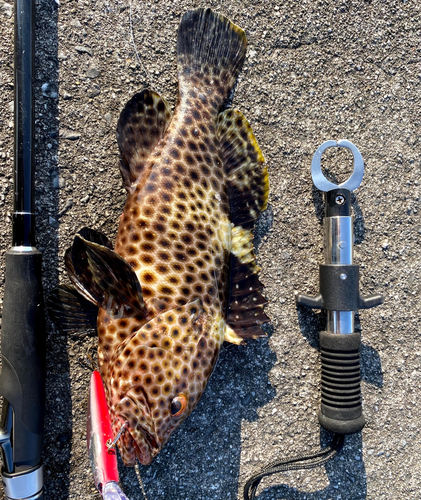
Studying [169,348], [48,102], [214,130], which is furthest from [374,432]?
[48,102]

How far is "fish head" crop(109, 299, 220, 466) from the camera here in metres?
1.52

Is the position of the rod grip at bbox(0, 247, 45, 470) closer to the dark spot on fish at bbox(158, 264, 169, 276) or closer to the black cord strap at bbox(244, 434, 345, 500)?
the dark spot on fish at bbox(158, 264, 169, 276)

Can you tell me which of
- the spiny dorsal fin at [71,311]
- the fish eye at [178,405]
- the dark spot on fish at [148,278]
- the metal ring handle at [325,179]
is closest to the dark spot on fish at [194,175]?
the dark spot on fish at [148,278]

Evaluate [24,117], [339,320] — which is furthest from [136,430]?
[24,117]

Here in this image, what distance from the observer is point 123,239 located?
1688mm

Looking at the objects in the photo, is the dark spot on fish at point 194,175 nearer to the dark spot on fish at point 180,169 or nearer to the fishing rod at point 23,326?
the dark spot on fish at point 180,169

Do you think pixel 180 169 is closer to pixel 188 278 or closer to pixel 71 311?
pixel 188 278

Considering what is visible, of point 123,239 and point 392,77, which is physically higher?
point 392,77

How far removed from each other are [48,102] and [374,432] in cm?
244

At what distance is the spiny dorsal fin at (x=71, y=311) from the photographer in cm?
175

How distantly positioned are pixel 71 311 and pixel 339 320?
1293 mm

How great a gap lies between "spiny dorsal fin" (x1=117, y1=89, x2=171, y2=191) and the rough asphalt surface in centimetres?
20

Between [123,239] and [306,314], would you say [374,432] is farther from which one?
[123,239]

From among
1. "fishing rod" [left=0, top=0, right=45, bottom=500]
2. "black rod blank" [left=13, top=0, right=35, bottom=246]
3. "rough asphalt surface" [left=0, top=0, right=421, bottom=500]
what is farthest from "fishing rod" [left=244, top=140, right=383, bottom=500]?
"black rod blank" [left=13, top=0, right=35, bottom=246]
